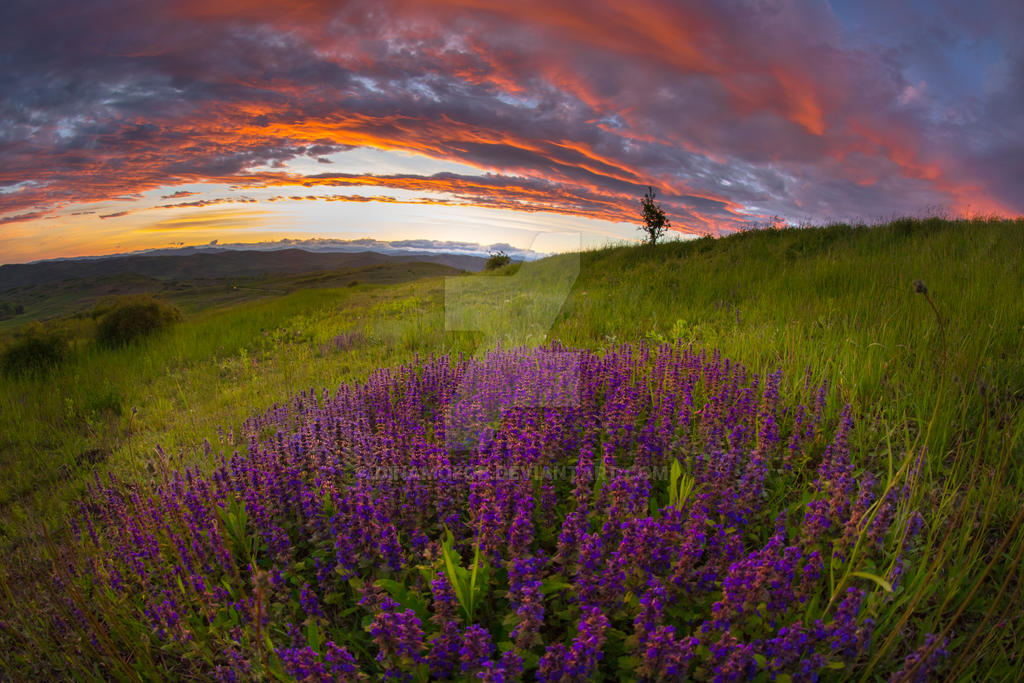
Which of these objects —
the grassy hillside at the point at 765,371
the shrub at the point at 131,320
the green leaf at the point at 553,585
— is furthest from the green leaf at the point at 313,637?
the shrub at the point at 131,320

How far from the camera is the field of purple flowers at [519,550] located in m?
1.86

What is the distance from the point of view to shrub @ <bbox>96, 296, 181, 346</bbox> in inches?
432

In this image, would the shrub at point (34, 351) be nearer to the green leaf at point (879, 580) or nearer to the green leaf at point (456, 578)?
the green leaf at point (456, 578)

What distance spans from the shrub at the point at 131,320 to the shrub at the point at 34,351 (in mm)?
1226

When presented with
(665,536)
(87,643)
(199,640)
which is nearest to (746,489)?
(665,536)

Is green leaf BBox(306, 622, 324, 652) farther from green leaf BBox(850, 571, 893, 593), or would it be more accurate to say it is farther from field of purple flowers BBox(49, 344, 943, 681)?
green leaf BBox(850, 571, 893, 593)

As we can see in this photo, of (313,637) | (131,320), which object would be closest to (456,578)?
(313,637)

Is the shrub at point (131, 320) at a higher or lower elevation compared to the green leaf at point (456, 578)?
higher

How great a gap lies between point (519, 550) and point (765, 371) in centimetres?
317

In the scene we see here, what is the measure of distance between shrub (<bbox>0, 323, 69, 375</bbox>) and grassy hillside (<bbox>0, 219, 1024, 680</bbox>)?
390mm

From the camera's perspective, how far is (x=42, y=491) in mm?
4781

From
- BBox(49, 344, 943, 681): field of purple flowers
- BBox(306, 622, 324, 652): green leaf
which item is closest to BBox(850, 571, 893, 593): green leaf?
BBox(49, 344, 943, 681): field of purple flowers

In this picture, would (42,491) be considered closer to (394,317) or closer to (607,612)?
(607,612)

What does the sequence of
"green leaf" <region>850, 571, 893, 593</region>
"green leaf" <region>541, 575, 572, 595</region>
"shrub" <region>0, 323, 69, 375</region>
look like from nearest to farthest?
"green leaf" <region>850, 571, 893, 593</region> < "green leaf" <region>541, 575, 572, 595</region> < "shrub" <region>0, 323, 69, 375</region>
